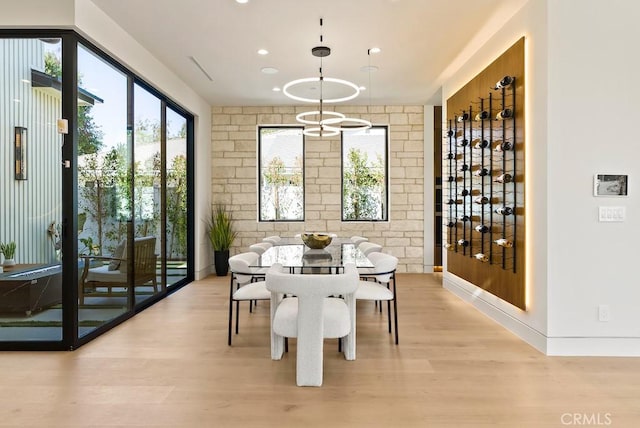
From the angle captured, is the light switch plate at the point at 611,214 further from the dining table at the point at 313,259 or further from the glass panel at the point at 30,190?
the glass panel at the point at 30,190

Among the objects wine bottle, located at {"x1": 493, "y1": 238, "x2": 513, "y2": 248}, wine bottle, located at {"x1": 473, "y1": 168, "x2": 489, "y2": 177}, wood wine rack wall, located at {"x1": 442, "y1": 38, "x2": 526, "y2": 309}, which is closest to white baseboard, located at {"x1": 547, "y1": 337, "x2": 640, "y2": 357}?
wood wine rack wall, located at {"x1": 442, "y1": 38, "x2": 526, "y2": 309}

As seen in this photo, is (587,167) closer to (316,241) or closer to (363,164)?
(316,241)

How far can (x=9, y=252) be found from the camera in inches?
129

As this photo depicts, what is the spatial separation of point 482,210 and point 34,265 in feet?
14.1

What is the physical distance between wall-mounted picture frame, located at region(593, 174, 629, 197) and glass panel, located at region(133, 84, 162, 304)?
4.54m

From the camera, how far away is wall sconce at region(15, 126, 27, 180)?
3.31 m

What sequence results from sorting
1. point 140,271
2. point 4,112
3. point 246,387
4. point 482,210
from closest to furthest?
1. point 246,387
2. point 4,112
3. point 482,210
4. point 140,271

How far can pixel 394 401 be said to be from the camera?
2428 millimetres

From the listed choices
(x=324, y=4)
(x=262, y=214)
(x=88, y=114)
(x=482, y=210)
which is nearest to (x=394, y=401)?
(x=482, y=210)

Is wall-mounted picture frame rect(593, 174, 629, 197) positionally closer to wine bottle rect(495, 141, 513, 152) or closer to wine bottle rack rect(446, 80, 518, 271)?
wine bottle rack rect(446, 80, 518, 271)

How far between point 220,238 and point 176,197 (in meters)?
1.18

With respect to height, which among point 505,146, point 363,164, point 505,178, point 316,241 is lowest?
point 316,241

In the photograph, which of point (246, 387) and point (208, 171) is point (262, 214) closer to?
point (208, 171)

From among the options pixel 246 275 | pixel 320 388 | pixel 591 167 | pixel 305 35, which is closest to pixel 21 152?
pixel 246 275
